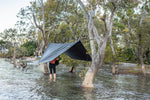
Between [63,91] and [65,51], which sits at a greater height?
[65,51]

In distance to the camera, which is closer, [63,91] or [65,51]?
[63,91]

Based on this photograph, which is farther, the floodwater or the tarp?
the tarp

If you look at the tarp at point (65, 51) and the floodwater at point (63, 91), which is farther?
the tarp at point (65, 51)

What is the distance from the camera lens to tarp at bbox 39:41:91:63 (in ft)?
34.5

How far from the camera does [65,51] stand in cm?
1096

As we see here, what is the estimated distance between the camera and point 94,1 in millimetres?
12023

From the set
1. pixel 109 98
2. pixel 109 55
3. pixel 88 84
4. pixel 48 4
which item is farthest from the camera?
pixel 109 55

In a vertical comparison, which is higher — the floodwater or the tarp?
the tarp

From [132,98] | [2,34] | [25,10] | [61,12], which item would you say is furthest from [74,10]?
[2,34]

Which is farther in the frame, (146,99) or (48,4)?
(48,4)

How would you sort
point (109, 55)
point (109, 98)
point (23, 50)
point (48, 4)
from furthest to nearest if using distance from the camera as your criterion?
point (23, 50), point (109, 55), point (48, 4), point (109, 98)

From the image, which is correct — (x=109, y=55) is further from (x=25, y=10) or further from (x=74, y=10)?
(x=25, y=10)

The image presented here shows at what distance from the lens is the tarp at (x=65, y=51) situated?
10.5 metres

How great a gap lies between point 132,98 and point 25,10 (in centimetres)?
1651
